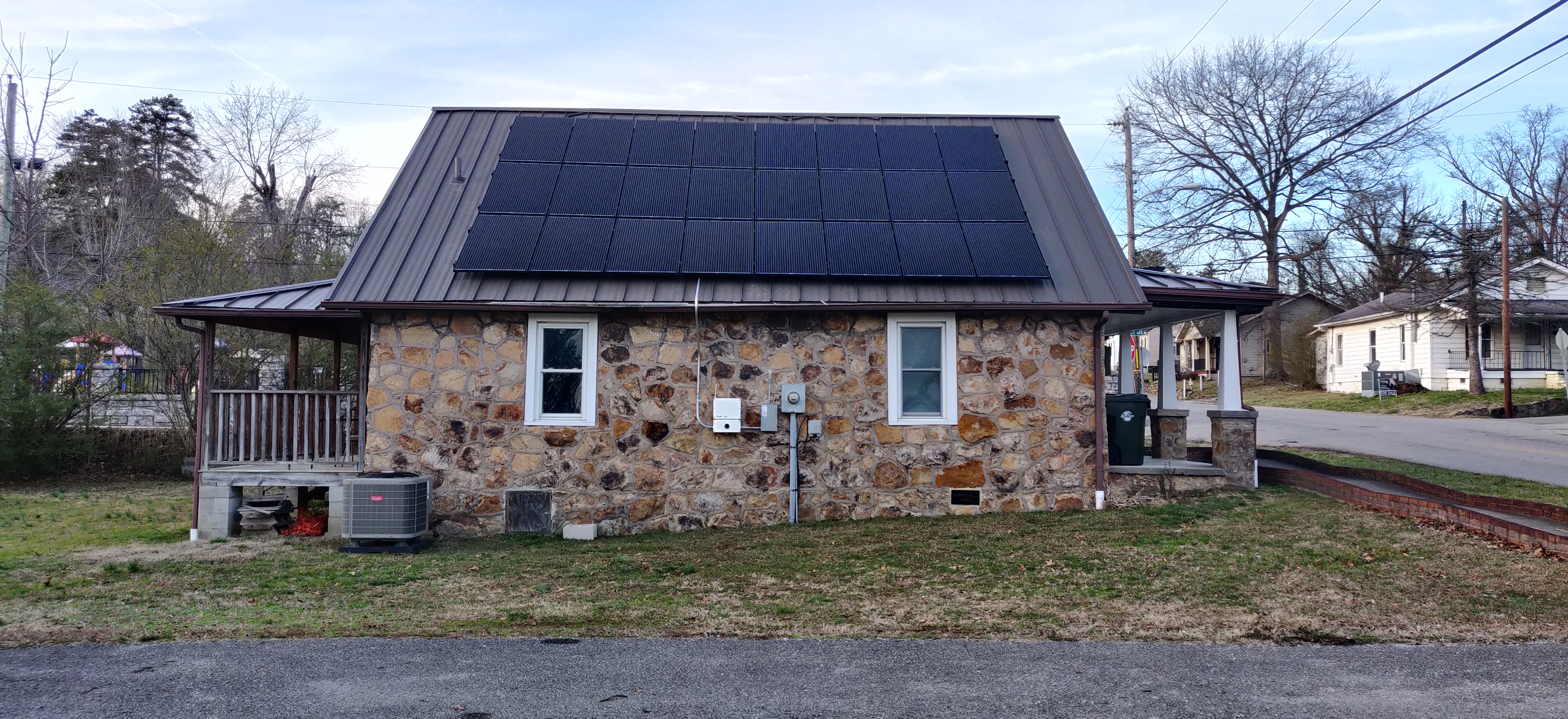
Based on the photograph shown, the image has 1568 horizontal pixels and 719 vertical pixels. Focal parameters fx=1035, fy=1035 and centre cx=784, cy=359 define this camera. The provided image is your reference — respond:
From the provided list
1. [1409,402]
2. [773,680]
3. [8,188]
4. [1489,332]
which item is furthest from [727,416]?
[1489,332]

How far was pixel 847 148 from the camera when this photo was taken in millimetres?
12492

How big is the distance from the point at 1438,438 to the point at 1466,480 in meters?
7.87

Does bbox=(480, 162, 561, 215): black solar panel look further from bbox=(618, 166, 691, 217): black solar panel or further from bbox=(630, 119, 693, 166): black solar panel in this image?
bbox=(630, 119, 693, 166): black solar panel

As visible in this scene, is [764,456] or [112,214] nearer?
[764,456]

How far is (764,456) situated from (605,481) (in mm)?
1595

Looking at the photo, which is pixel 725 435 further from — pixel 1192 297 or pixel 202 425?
pixel 202 425

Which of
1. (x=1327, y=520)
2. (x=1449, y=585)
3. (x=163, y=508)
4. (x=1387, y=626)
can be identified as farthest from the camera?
(x=163, y=508)

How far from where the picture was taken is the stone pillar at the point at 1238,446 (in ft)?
37.8

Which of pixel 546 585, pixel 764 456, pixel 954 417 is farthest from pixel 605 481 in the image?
pixel 954 417

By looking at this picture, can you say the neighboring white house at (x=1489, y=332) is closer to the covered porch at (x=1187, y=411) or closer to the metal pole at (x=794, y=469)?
the covered porch at (x=1187, y=411)

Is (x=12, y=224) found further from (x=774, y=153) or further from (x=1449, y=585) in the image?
(x=1449, y=585)

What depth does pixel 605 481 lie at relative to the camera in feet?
33.7

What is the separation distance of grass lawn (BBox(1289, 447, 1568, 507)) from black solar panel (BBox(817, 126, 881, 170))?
23.2 ft

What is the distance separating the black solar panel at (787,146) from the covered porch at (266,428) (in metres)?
4.87
